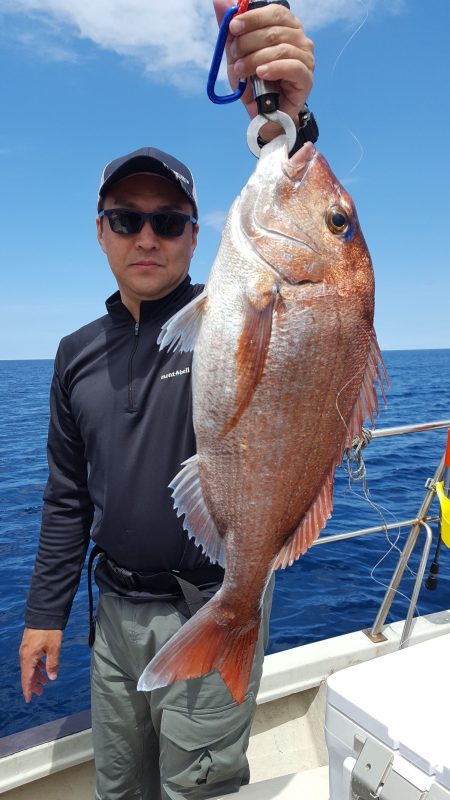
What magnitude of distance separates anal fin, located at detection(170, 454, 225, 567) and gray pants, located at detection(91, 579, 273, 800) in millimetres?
559

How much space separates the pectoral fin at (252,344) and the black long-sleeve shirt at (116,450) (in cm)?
65

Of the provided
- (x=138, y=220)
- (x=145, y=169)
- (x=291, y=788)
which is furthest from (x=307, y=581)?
(x=145, y=169)

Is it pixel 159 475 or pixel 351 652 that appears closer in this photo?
pixel 159 475

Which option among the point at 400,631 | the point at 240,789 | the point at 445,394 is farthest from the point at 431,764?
the point at 445,394

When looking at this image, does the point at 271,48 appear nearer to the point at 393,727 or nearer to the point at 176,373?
the point at 176,373

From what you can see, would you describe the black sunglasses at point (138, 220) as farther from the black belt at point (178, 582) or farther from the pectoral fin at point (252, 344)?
the black belt at point (178, 582)

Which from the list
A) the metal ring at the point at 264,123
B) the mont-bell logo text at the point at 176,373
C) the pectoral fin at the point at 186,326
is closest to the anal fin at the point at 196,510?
the pectoral fin at the point at 186,326

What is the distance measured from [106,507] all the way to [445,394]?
30.7 meters

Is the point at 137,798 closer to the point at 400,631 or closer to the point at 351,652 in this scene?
the point at 351,652

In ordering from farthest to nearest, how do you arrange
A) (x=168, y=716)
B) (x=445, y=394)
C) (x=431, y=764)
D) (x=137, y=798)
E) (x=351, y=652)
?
(x=445, y=394)
(x=351, y=652)
(x=137, y=798)
(x=168, y=716)
(x=431, y=764)

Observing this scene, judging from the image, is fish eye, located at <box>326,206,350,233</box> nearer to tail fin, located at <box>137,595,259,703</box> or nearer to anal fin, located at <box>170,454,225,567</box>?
anal fin, located at <box>170,454,225,567</box>

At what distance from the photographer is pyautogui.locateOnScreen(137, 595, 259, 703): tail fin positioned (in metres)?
1.70

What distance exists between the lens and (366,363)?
171cm

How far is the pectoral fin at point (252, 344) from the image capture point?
1.63 meters
